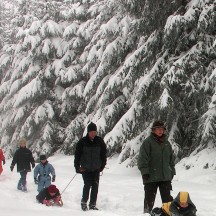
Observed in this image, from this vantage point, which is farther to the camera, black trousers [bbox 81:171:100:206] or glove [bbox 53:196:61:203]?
glove [bbox 53:196:61:203]

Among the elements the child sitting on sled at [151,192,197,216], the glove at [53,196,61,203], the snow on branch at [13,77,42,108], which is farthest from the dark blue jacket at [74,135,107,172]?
the snow on branch at [13,77,42,108]

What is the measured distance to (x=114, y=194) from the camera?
10.7 meters

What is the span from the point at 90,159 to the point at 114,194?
90.4 inches

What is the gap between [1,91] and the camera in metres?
25.5

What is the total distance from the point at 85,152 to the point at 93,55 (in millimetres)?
11650

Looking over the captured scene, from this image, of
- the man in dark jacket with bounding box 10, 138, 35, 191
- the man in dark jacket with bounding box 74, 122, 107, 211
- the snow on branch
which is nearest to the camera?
the man in dark jacket with bounding box 74, 122, 107, 211

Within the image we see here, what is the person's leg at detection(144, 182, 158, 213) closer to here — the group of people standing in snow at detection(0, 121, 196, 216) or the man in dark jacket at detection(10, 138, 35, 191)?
the group of people standing in snow at detection(0, 121, 196, 216)

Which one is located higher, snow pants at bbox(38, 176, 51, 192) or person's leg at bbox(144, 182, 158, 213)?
person's leg at bbox(144, 182, 158, 213)

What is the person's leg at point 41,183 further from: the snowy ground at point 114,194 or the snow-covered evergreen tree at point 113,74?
the snow-covered evergreen tree at point 113,74

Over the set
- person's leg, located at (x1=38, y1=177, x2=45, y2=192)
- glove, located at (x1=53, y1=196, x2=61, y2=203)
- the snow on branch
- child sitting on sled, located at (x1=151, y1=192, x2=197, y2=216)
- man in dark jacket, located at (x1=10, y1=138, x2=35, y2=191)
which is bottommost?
glove, located at (x1=53, y1=196, x2=61, y2=203)

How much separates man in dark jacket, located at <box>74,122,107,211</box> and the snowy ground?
20.9 inches

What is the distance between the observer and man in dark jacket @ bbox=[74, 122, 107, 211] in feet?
28.7

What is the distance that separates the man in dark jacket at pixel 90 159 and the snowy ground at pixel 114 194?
53cm

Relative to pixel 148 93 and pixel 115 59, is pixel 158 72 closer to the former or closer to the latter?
pixel 148 93
